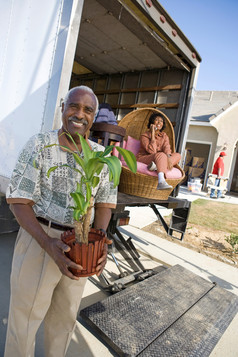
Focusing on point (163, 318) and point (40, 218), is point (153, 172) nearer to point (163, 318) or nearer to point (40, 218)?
point (163, 318)

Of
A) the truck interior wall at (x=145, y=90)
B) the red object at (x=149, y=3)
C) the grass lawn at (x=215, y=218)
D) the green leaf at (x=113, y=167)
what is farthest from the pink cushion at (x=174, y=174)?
the grass lawn at (x=215, y=218)

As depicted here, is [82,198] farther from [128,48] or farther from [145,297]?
[128,48]

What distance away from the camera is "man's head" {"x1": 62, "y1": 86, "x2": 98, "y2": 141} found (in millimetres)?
1285

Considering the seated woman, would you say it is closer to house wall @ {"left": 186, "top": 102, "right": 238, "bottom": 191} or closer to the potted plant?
the potted plant

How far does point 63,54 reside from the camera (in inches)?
87.7

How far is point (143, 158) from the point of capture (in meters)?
3.37

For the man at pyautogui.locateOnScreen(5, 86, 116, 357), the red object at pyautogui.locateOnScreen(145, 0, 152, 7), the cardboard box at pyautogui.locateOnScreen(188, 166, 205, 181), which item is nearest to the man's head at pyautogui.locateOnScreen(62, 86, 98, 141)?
the man at pyautogui.locateOnScreen(5, 86, 116, 357)

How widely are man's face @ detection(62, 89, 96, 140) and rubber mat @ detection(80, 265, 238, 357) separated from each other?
60.1 inches

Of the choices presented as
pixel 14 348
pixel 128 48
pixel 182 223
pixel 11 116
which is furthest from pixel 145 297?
pixel 128 48

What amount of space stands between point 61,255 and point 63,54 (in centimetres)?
189

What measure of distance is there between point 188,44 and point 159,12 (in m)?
0.85

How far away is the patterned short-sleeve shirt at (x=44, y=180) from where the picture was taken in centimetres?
117

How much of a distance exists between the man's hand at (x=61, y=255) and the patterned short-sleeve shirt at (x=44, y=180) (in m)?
0.19

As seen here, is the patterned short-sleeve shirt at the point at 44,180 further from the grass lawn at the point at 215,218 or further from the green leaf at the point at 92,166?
the grass lawn at the point at 215,218
